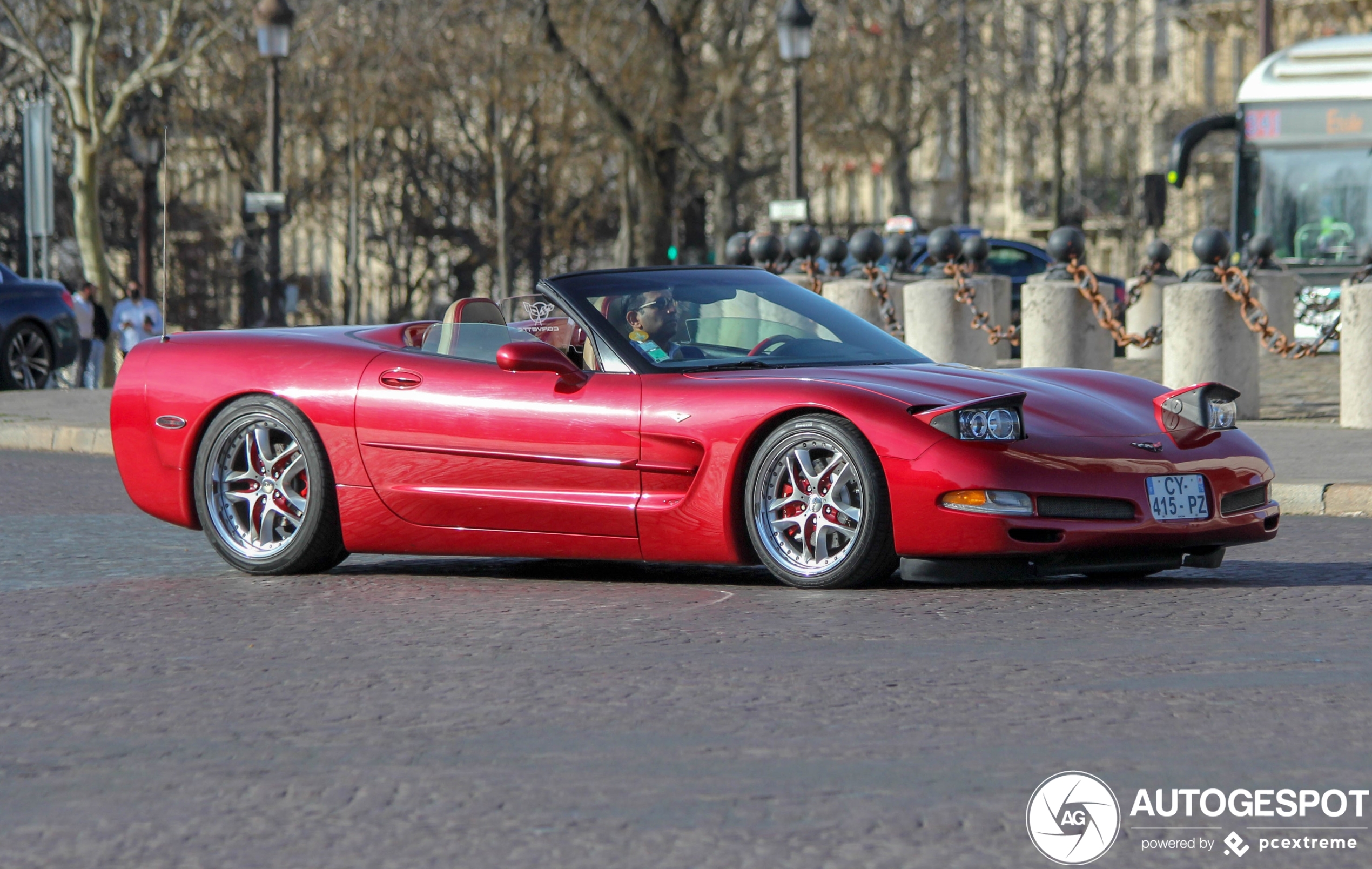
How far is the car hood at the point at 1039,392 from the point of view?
279 inches

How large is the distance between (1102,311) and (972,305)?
2.44 meters

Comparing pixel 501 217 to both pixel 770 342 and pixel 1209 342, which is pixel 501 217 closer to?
pixel 1209 342

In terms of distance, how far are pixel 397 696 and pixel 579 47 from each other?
3043cm

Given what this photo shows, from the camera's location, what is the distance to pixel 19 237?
45.1 metres

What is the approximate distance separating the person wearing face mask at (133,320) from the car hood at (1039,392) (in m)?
18.8

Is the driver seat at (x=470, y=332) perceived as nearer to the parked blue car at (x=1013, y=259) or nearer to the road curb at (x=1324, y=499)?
the road curb at (x=1324, y=499)

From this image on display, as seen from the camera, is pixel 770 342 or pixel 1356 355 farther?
pixel 1356 355

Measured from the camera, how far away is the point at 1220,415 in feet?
24.6

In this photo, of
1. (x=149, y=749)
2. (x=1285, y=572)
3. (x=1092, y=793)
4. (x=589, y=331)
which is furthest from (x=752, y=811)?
(x=1285, y=572)

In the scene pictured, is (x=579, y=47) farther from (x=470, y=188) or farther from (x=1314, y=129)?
(x=1314, y=129)

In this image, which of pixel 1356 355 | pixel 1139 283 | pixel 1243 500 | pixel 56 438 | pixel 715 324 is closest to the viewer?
pixel 1243 500

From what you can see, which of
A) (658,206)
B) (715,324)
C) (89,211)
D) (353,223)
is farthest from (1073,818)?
(353,223)

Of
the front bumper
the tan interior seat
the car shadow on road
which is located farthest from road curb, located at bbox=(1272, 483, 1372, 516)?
the tan interior seat

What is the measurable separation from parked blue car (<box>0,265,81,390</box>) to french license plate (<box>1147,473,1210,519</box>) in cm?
1535
